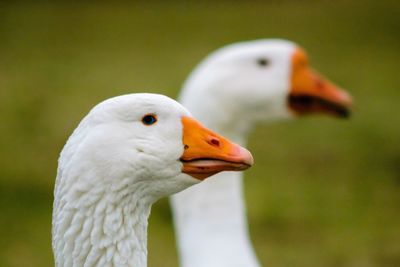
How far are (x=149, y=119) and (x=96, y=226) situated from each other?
424 mm

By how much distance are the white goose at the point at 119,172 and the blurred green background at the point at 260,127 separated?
489 cm

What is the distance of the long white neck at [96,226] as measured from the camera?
3088 mm

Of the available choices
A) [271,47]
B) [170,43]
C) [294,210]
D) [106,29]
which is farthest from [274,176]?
[106,29]

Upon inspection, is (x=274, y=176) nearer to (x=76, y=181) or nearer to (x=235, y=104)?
(x=235, y=104)

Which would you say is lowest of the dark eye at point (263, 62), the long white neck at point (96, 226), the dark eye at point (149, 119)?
the long white neck at point (96, 226)

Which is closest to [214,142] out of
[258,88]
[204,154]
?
[204,154]

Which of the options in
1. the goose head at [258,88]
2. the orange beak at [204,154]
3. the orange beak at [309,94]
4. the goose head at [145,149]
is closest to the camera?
the goose head at [145,149]

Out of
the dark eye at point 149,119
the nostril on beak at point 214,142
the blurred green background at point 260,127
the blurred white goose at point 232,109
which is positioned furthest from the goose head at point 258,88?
the blurred green background at point 260,127

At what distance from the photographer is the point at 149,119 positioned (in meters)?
3.16

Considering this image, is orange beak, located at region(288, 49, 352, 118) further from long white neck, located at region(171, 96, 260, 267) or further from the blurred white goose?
long white neck, located at region(171, 96, 260, 267)

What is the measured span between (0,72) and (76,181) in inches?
468

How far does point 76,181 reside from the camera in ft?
10.0

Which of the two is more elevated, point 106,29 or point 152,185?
point 106,29

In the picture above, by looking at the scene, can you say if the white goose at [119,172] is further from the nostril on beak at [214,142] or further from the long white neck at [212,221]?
the long white neck at [212,221]
